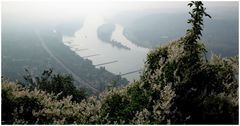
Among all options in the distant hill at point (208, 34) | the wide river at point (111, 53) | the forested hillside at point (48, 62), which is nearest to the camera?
the forested hillside at point (48, 62)

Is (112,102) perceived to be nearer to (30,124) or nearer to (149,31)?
(30,124)

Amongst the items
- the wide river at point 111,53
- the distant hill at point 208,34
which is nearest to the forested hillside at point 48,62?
the wide river at point 111,53

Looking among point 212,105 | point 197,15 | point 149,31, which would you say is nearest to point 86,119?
point 212,105

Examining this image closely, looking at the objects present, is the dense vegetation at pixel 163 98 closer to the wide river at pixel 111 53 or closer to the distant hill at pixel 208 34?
the distant hill at pixel 208 34

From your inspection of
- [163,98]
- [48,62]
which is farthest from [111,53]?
[163,98]

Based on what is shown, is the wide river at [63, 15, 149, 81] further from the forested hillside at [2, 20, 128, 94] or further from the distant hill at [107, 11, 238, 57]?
the forested hillside at [2, 20, 128, 94]

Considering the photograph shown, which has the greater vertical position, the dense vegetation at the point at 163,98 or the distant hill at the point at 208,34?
the distant hill at the point at 208,34

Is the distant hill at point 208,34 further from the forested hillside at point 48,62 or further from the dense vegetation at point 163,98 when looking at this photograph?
the dense vegetation at point 163,98

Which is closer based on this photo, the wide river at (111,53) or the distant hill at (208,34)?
the distant hill at (208,34)

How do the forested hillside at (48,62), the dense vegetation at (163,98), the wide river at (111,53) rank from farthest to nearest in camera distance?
the wide river at (111,53)
the forested hillside at (48,62)
the dense vegetation at (163,98)
